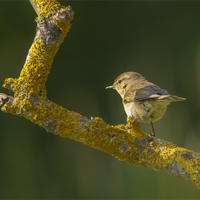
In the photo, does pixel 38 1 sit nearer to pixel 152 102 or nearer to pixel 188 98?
pixel 152 102

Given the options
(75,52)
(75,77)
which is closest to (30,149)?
(75,77)

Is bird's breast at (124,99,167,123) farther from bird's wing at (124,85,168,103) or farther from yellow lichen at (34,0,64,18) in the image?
yellow lichen at (34,0,64,18)

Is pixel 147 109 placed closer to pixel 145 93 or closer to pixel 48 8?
pixel 145 93

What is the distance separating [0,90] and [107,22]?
2.41 meters

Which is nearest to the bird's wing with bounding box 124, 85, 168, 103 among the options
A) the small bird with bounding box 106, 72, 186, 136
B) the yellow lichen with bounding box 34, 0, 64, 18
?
the small bird with bounding box 106, 72, 186, 136

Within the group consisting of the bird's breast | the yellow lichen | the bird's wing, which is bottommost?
the bird's breast

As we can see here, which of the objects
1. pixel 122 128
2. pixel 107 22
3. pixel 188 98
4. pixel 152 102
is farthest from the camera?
pixel 107 22

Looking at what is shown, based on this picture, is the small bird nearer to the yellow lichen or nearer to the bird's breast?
the bird's breast

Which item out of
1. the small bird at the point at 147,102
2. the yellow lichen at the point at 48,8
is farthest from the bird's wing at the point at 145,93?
the yellow lichen at the point at 48,8

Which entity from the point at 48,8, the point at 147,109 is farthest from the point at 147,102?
the point at 48,8

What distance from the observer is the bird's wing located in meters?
3.37

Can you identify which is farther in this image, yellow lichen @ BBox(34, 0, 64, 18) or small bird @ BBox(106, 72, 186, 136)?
small bird @ BBox(106, 72, 186, 136)

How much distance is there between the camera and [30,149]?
5055mm

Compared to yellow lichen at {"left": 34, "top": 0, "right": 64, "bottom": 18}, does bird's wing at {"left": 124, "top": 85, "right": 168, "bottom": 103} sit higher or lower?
lower
